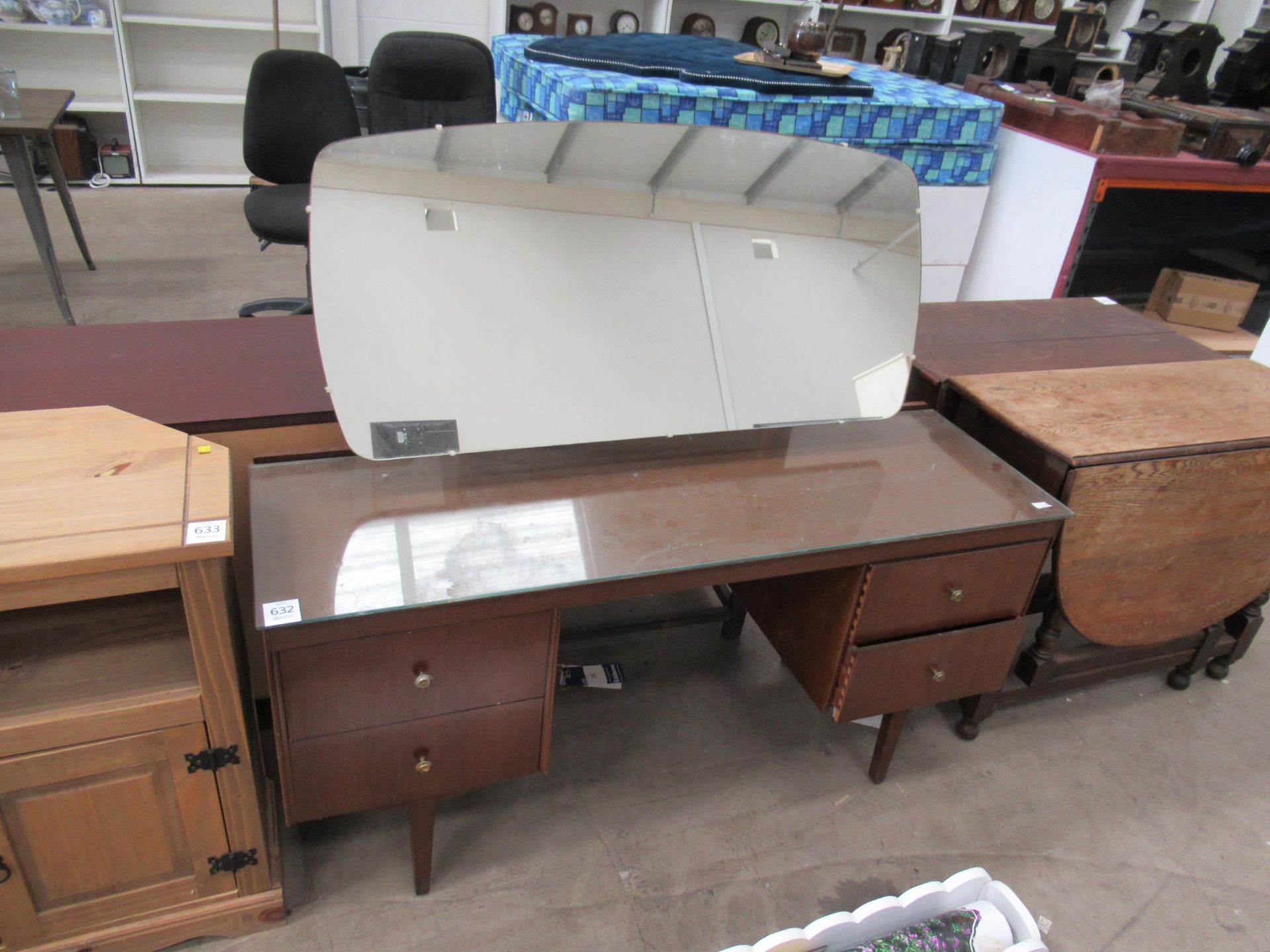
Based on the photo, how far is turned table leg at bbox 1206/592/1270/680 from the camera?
2.12 meters

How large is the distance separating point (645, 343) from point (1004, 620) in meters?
0.87

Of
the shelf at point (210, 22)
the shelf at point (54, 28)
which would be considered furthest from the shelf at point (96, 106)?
the shelf at point (210, 22)

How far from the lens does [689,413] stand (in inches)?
57.4

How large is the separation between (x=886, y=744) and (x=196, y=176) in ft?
16.0

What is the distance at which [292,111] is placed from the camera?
2.91 m

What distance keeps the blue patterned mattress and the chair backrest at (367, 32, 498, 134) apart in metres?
0.15

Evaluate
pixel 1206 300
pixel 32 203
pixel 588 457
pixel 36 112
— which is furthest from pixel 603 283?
pixel 1206 300

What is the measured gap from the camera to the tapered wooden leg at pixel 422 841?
4.56ft

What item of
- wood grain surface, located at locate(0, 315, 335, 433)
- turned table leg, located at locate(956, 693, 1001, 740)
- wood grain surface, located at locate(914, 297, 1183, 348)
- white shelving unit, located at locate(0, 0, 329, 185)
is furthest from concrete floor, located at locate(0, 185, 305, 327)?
turned table leg, located at locate(956, 693, 1001, 740)

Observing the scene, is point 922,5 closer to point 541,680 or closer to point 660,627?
point 660,627

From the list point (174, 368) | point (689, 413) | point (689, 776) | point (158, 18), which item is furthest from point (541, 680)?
point (158, 18)

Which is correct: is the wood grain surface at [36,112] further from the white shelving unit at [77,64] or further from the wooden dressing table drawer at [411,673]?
the wooden dressing table drawer at [411,673]

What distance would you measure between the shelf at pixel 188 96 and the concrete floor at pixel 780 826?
404cm

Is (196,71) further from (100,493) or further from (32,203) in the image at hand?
(100,493)
